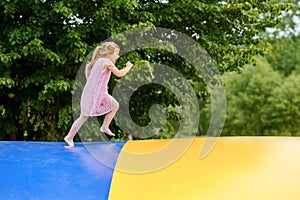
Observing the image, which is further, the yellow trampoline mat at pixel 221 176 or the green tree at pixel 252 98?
the green tree at pixel 252 98

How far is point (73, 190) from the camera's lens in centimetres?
308

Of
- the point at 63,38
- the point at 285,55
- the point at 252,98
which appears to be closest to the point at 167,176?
the point at 63,38

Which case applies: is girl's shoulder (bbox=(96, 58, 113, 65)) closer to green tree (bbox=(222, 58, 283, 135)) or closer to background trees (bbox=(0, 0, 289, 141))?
background trees (bbox=(0, 0, 289, 141))

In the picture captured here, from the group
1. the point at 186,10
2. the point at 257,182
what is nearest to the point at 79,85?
the point at 186,10

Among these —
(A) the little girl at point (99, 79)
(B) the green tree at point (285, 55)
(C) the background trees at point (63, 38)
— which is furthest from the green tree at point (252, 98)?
(A) the little girl at point (99, 79)

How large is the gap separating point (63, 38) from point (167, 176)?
3.75 metres

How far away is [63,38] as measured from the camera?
650cm

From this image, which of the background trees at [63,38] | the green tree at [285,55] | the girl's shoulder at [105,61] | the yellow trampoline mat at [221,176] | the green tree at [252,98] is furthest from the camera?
the green tree at [285,55]

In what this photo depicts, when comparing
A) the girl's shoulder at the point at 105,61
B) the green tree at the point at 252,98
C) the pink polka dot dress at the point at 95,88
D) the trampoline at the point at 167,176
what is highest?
the girl's shoulder at the point at 105,61

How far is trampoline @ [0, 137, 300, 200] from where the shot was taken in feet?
9.88

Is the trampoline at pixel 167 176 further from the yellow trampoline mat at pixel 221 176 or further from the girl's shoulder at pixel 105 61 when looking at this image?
the girl's shoulder at pixel 105 61

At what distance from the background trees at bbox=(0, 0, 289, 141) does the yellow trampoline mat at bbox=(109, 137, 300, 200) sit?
114 inches

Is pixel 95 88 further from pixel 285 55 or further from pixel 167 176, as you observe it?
pixel 285 55

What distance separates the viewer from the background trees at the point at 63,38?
636 cm
